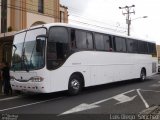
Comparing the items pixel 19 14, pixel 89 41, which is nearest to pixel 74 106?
pixel 89 41

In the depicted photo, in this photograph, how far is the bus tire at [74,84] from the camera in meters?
14.7

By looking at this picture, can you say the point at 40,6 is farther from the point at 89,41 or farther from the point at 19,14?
the point at 89,41

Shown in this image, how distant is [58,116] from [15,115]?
1.47 metres

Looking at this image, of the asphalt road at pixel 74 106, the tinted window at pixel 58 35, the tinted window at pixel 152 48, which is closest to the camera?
the asphalt road at pixel 74 106

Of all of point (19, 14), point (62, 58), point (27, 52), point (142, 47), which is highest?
point (19, 14)

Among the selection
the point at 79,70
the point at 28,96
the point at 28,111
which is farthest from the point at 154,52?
the point at 28,111

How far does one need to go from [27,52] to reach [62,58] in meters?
1.60

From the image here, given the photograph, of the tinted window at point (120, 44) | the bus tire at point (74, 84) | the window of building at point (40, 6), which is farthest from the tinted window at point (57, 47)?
the window of building at point (40, 6)

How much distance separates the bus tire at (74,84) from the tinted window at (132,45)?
6660mm

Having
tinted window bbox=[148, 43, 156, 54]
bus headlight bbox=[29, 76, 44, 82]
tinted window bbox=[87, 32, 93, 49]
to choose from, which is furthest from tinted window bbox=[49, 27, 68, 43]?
tinted window bbox=[148, 43, 156, 54]

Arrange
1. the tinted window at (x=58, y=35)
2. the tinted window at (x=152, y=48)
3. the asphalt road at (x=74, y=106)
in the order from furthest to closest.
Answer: the tinted window at (x=152, y=48), the tinted window at (x=58, y=35), the asphalt road at (x=74, y=106)

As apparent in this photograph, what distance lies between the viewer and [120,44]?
64.6ft

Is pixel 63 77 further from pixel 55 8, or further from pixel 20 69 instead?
pixel 55 8

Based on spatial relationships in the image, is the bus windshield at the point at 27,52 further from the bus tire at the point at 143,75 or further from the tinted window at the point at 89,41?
the bus tire at the point at 143,75
